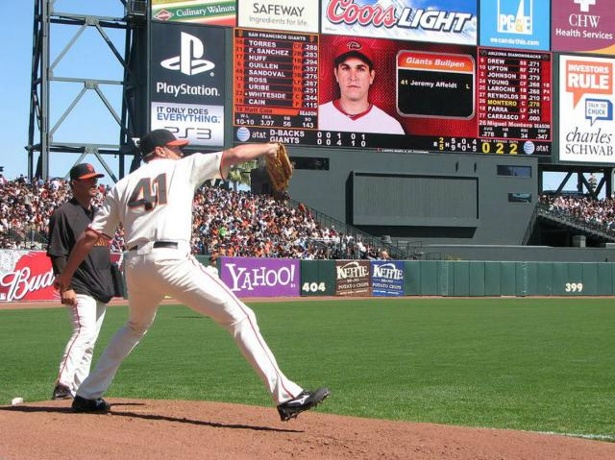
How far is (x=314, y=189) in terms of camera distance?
38406 mm

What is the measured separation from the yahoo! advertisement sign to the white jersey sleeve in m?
23.9

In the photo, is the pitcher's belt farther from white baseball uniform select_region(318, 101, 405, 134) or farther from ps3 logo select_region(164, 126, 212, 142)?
white baseball uniform select_region(318, 101, 405, 134)

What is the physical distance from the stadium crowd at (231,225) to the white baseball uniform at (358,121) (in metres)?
3.52

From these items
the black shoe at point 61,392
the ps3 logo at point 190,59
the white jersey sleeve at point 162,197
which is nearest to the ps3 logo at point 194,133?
the ps3 logo at point 190,59

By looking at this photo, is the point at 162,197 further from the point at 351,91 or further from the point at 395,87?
the point at 395,87

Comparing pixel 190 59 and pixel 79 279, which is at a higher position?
pixel 190 59

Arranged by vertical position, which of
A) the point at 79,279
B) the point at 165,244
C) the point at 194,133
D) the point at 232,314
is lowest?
the point at 232,314

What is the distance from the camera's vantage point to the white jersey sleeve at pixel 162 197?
5.94 m

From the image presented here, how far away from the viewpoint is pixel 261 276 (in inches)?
1251

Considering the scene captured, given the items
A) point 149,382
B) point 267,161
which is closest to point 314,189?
point 149,382

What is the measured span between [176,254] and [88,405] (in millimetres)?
1374

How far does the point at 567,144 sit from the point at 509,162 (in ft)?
8.04

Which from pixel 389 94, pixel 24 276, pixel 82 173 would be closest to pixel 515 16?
pixel 389 94

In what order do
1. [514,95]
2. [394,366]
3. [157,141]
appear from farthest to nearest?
[514,95] → [394,366] → [157,141]
